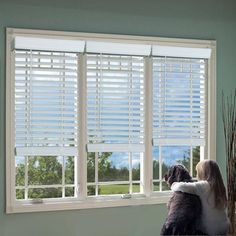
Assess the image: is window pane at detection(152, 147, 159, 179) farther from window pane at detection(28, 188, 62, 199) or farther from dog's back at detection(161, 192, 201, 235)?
dog's back at detection(161, 192, 201, 235)

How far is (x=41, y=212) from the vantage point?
511cm

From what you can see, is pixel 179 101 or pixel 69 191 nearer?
pixel 69 191

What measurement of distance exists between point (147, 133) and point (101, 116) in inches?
21.4

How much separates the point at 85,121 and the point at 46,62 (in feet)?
2.35

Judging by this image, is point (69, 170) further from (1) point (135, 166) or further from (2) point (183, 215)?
(2) point (183, 215)

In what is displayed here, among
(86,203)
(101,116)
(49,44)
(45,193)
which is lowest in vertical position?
(86,203)

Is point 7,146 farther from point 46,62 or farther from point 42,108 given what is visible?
point 46,62

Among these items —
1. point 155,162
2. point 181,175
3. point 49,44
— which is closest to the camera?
point 181,175

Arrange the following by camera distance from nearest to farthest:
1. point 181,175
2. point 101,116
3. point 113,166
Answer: point 181,175, point 101,116, point 113,166

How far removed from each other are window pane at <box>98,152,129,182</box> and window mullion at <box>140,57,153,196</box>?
194mm

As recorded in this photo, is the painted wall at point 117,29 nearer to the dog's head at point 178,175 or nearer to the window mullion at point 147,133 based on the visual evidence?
the window mullion at point 147,133

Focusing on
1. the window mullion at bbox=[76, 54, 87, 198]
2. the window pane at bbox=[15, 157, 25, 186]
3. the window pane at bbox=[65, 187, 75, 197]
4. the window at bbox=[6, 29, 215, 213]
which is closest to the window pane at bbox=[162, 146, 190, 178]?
the window at bbox=[6, 29, 215, 213]

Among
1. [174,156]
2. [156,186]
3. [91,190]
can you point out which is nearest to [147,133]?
[174,156]

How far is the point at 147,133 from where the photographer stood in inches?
217
